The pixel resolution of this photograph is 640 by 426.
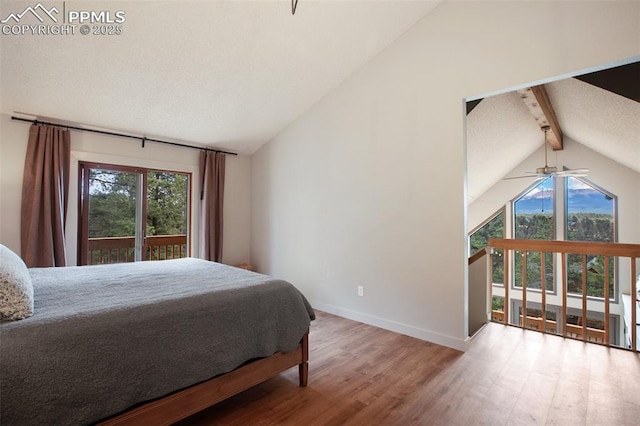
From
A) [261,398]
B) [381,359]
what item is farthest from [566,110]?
[261,398]

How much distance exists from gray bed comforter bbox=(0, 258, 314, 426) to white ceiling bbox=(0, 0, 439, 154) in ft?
5.76

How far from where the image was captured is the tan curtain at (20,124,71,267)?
293 centimetres

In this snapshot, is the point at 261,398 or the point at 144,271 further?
the point at 144,271

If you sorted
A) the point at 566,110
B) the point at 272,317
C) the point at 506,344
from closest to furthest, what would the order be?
the point at 272,317 < the point at 506,344 < the point at 566,110

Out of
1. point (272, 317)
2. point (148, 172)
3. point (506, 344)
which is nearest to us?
point (272, 317)

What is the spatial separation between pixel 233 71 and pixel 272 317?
2504mm

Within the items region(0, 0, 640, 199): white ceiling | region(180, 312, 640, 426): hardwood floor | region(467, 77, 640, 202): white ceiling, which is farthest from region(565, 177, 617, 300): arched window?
region(180, 312, 640, 426): hardwood floor

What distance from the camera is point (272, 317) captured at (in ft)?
6.15

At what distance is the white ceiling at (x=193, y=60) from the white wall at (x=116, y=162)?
0.20 m

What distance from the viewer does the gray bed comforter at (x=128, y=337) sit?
1117 mm

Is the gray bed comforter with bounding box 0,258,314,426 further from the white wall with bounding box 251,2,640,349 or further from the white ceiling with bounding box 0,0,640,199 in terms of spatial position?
the white ceiling with bounding box 0,0,640,199

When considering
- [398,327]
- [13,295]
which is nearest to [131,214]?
[13,295]

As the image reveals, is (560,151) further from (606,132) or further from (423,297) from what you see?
(423,297)

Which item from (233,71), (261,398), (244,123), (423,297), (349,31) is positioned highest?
(349,31)
